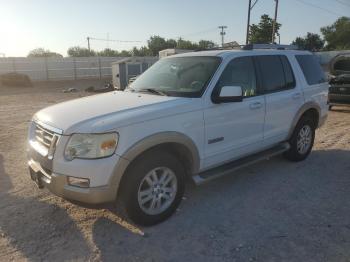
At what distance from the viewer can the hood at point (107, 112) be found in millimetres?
3562

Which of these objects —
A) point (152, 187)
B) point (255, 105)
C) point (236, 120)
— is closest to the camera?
point (152, 187)

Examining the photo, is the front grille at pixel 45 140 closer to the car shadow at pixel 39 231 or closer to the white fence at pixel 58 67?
the car shadow at pixel 39 231

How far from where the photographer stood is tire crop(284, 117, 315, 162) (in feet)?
19.7

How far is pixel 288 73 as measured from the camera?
5719mm

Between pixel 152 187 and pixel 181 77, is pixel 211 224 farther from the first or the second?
pixel 181 77

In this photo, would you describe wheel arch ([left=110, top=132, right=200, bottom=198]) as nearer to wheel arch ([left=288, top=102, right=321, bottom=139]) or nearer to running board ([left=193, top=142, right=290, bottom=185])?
running board ([left=193, top=142, right=290, bottom=185])

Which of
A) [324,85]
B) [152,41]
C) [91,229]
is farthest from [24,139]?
[152,41]

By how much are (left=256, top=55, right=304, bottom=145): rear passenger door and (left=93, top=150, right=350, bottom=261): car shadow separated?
2.31 ft

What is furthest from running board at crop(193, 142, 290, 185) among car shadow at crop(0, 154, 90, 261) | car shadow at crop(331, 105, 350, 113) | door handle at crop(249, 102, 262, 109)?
car shadow at crop(331, 105, 350, 113)

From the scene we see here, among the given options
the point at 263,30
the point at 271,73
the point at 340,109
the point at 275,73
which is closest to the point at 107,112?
the point at 271,73

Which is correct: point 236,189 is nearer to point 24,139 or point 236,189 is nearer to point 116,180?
point 116,180

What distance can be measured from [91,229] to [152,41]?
8293 centimetres

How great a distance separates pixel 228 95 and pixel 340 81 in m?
8.46

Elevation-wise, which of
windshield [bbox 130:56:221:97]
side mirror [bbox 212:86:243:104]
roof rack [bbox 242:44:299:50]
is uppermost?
roof rack [bbox 242:44:299:50]
